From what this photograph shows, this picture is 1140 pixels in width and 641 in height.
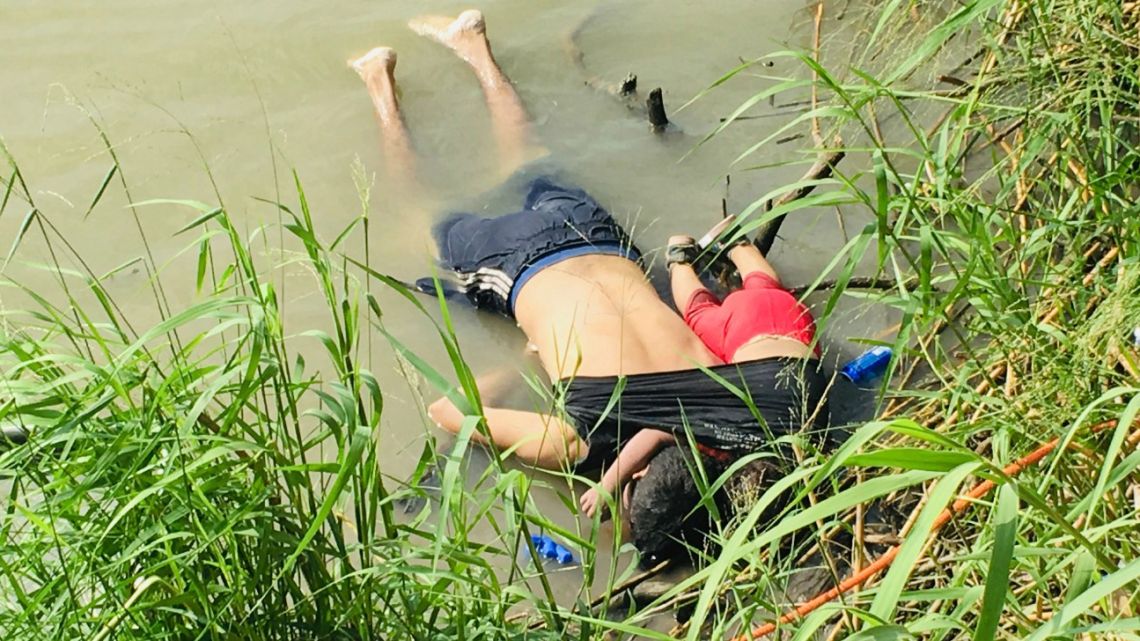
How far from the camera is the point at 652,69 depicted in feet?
16.1

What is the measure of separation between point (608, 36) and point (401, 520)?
2569mm

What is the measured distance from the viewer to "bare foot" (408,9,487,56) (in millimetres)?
4824

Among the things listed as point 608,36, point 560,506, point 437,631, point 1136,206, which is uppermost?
point 608,36

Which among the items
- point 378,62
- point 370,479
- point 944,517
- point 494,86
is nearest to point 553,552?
point 944,517

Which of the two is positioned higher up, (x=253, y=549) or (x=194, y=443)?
(x=194, y=443)

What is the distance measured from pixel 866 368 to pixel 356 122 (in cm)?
233

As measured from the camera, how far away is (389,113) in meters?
4.61

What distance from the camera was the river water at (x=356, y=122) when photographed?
4.18 meters

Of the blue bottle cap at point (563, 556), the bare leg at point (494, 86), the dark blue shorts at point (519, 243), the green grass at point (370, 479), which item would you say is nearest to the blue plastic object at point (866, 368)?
the dark blue shorts at point (519, 243)

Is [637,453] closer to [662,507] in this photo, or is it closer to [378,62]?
[662,507]

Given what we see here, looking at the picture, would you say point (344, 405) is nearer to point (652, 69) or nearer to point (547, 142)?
point (547, 142)

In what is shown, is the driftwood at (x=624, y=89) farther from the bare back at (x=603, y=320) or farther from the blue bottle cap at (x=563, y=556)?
the blue bottle cap at (x=563, y=556)

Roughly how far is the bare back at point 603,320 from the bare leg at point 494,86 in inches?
32.3

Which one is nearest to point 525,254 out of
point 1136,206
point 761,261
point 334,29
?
point 761,261
